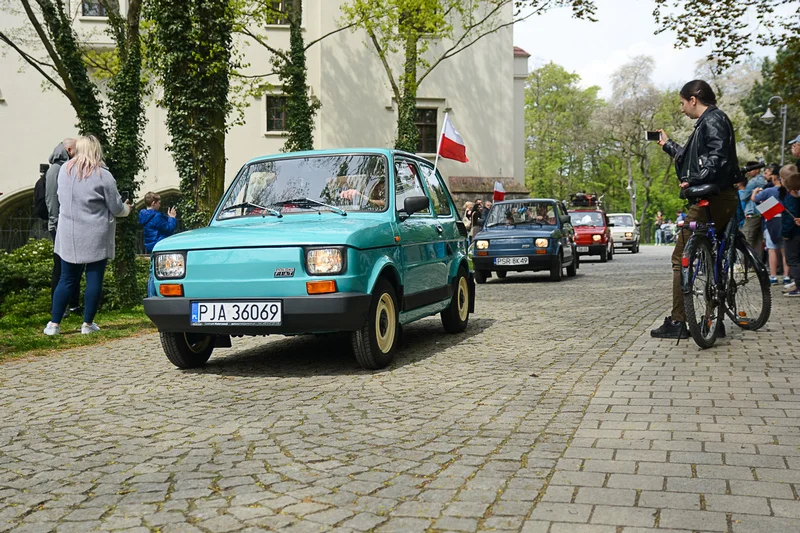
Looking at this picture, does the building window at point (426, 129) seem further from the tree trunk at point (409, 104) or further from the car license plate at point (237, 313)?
the car license plate at point (237, 313)

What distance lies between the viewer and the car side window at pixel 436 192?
28.7 feet

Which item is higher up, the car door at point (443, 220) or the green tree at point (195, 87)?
the green tree at point (195, 87)

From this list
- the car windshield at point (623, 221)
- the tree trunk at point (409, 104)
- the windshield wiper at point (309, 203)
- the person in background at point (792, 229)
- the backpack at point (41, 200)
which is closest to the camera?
the windshield wiper at point (309, 203)

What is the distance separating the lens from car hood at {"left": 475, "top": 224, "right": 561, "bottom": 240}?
17741mm

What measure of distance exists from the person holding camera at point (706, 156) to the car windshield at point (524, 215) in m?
10.7

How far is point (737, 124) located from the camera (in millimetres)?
64438

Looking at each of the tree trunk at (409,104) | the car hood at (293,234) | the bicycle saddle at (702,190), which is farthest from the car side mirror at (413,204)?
the tree trunk at (409,104)

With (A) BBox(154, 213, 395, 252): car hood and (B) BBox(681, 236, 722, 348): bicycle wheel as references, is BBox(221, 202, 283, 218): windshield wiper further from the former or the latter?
(B) BBox(681, 236, 722, 348): bicycle wheel

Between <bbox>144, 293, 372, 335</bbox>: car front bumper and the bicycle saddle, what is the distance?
3.00 metres

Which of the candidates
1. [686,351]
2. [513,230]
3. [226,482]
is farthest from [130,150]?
[226,482]

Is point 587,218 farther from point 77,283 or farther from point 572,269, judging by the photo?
point 77,283

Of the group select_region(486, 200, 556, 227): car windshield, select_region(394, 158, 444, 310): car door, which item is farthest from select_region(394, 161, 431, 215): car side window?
select_region(486, 200, 556, 227): car windshield

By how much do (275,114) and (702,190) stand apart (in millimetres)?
29699

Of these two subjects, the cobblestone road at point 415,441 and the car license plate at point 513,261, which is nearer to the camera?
the cobblestone road at point 415,441
